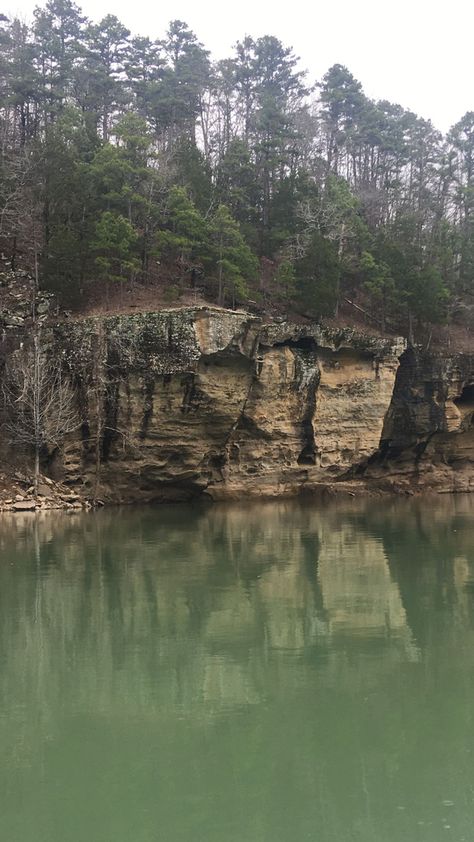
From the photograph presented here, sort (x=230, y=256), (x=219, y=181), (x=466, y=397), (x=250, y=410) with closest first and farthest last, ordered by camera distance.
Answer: (x=250, y=410) < (x=230, y=256) < (x=466, y=397) < (x=219, y=181)

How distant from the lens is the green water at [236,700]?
17.0 ft

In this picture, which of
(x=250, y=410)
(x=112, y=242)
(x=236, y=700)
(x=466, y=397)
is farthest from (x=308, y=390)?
(x=236, y=700)

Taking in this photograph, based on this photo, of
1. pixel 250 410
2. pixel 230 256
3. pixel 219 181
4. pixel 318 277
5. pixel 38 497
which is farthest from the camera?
pixel 219 181

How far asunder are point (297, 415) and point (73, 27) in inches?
1329

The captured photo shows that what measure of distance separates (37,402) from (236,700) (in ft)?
72.0

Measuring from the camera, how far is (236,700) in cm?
747

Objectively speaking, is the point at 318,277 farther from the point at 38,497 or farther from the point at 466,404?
the point at 38,497

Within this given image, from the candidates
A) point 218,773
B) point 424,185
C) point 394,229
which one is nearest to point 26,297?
point 394,229

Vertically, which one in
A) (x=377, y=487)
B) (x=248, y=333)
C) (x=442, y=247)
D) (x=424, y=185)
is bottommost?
(x=377, y=487)

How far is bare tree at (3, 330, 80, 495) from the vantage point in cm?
2808

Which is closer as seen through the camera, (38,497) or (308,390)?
(38,497)

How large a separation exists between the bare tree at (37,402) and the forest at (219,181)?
11.6 feet

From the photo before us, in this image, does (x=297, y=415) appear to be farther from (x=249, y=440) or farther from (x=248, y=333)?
(x=248, y=333)

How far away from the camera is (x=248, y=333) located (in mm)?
29719
